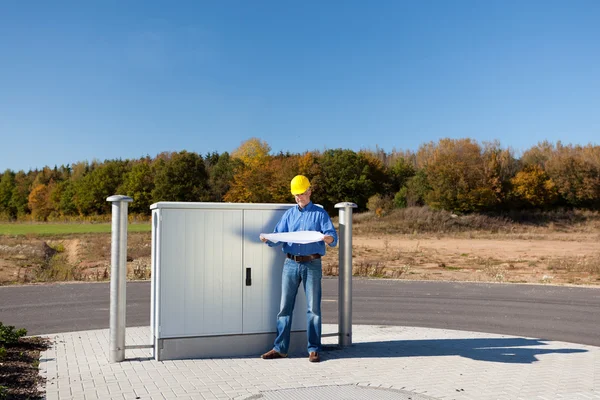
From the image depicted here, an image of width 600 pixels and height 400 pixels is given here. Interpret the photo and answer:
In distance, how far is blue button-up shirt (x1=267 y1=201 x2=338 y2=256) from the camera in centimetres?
672

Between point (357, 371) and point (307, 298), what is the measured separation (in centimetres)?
101

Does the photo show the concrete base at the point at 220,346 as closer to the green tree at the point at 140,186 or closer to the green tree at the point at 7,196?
the green tree at the point at 140,186

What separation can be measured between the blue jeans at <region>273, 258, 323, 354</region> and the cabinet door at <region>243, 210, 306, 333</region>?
20cm

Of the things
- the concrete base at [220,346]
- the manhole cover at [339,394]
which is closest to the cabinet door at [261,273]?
the concrete base at [220,346]

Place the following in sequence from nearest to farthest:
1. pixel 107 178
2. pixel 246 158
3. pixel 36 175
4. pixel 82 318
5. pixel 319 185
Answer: pixel 82 318 < pixel 319 185 < pixel 246 158 < pixel 107 178 < pixel 36 175

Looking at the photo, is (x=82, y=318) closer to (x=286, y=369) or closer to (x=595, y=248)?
(x=286, y=369)

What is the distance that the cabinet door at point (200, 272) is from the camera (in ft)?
21.7

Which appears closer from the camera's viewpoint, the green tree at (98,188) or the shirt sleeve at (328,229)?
the shirt sleeve at (328,229)

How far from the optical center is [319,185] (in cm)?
6738

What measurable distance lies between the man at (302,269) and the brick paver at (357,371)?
0.23 metres

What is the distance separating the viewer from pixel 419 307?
38.8ft

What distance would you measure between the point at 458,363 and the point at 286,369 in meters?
1.98

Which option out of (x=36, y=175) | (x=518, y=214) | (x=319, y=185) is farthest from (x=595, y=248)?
(x=36, y=175)

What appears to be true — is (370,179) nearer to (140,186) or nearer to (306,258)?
(140,186)
